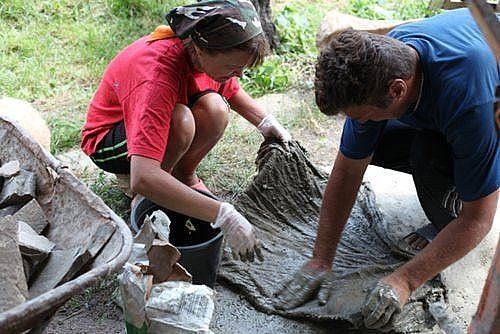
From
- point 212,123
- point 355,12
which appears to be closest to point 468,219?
point 212,123

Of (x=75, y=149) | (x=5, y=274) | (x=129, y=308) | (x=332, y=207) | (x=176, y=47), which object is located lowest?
(x=75, y=149)

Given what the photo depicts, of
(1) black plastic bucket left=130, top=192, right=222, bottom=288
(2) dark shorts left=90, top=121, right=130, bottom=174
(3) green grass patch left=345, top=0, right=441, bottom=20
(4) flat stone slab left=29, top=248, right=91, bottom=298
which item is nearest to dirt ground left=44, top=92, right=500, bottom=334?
(1) black plastic bucket left=130, top=192, right=222, bottom=288

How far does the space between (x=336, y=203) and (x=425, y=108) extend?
53 centimetres

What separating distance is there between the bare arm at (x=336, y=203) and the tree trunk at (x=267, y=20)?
208 cm

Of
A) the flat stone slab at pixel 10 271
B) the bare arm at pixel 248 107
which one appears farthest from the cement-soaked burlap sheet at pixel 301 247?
the flat stone slab at pixel 10 271

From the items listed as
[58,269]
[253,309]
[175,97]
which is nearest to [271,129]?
[175,97]

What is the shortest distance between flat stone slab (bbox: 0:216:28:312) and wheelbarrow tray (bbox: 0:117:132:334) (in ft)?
0.38

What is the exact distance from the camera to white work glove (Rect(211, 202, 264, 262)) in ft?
7.38

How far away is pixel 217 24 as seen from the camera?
2244 millimetres

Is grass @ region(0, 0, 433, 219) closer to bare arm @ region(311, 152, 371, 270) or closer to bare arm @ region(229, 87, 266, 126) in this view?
bare arm @ region(229, 87, 266, 126)

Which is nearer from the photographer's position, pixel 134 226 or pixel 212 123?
pixel 134 226

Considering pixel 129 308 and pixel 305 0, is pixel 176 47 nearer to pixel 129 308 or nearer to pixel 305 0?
pixel 129 308

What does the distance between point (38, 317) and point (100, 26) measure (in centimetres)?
341

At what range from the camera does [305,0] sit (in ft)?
16.9
